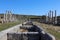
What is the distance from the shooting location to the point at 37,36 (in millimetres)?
11594

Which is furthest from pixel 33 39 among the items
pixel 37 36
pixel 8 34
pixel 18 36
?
pixel 8 34

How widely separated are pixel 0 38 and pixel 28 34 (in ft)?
10.2

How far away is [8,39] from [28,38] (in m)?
1.37

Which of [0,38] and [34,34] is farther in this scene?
[34,34]

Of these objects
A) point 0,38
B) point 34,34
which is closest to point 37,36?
point 34,34

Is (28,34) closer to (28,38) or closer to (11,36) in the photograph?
(28,38)

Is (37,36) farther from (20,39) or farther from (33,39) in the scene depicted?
(20,39)

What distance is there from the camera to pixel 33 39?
11.6m

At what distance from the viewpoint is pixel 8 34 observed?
1174cm

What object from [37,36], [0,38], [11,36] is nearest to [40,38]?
[37,36]

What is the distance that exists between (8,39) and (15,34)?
23.3 inches

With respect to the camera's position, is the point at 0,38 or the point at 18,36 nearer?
the point at 0,38

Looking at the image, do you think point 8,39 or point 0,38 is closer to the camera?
point 0,38

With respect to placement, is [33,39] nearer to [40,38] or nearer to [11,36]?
[40,38]
